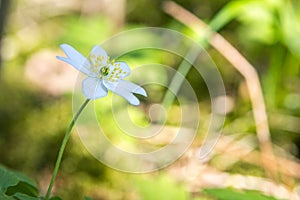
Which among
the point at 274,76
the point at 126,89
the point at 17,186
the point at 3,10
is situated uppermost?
the point at 274,76

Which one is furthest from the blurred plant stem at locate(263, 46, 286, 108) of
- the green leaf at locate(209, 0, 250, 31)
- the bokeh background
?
the green leaf at locate(209, 0, 250, 31)

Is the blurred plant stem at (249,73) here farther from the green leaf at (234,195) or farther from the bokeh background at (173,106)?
the green leaf at (234,195)

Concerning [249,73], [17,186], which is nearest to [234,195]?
[17,186]

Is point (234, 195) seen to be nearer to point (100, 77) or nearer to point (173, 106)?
point (100, 77)

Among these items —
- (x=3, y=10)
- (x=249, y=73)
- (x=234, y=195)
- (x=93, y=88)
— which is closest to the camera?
(x=93, y=88)

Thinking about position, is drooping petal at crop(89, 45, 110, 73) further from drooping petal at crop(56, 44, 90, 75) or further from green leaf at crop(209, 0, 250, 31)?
green leaf at crop(209, 0, 250, 31)

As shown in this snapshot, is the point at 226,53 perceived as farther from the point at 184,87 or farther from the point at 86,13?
the point at 86,13

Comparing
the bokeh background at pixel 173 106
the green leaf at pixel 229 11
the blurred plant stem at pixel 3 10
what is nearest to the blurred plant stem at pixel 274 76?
the bokeh background at pixel 173 106

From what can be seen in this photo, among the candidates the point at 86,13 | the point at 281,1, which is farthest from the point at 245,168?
the point at 86,13
